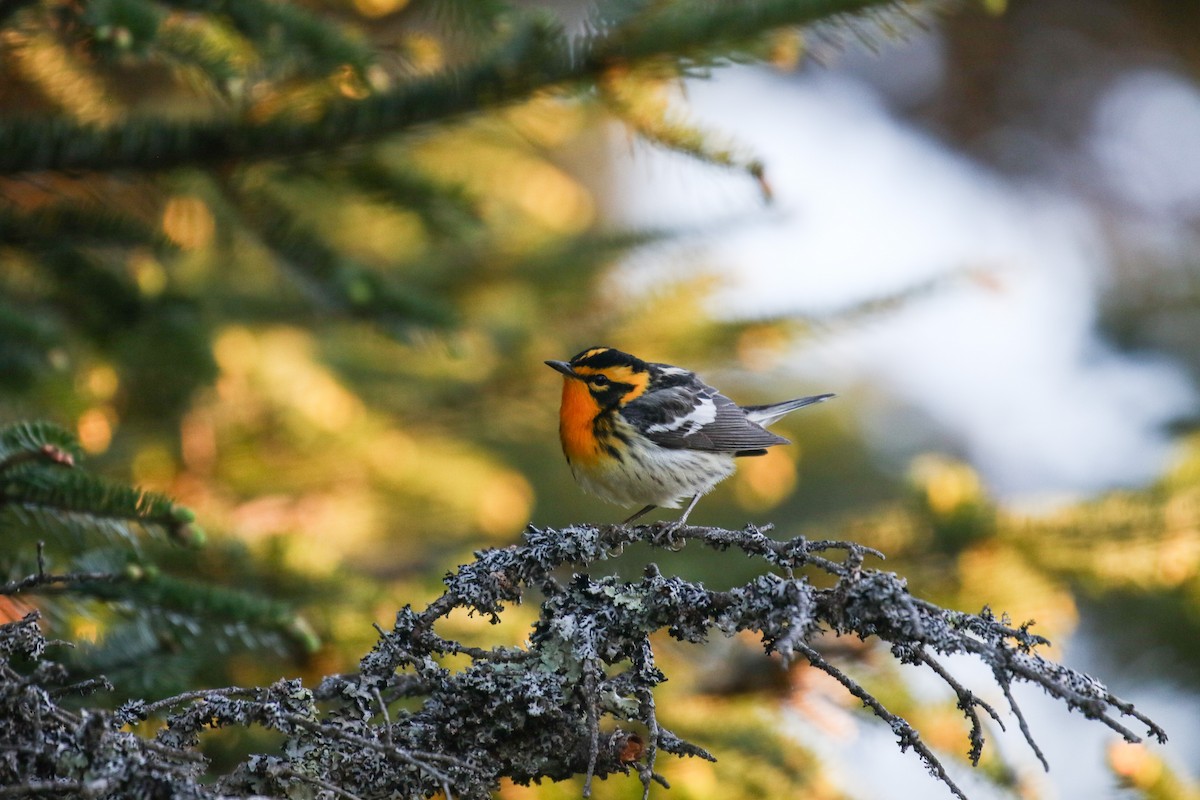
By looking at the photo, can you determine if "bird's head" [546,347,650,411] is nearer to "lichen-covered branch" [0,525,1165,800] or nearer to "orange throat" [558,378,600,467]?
"orange throat" [558,378,600,467]

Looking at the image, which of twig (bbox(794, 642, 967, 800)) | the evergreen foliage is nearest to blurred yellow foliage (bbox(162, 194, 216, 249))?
the evergreen foliage

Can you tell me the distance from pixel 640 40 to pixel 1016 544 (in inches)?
91.9

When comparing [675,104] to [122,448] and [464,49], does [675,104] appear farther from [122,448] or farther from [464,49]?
[122,448]

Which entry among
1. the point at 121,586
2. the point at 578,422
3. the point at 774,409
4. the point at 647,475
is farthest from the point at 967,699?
the point at 774,409

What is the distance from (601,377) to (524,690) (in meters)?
2.32

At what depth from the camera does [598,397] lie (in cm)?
417

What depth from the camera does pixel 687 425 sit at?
14.0ft

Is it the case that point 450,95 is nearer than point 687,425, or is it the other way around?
point 450,95

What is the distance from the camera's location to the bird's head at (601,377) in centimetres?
410

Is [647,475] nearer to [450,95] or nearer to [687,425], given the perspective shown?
[687,425]

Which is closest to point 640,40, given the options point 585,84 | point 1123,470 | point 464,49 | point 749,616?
point 585,84

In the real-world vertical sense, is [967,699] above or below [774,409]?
above

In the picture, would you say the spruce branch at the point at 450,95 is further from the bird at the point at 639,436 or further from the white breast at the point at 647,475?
the white breast at the point at 647,475

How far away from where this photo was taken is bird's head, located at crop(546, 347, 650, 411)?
161 inches
